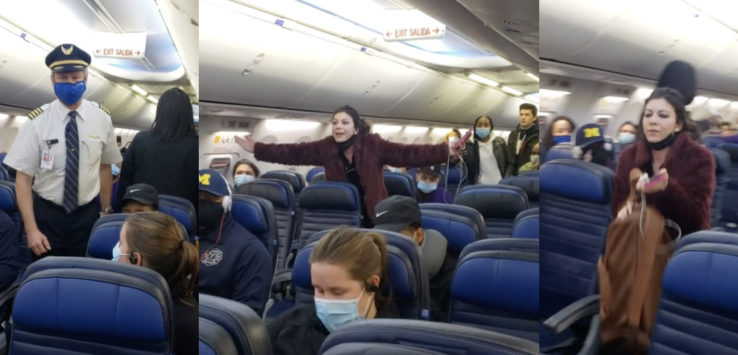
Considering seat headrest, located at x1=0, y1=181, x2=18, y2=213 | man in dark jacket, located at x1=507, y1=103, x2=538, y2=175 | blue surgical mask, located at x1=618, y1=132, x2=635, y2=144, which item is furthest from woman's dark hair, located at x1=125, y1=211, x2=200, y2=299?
blue surgical mask, located at x1=618, y1=132, x2=635, y2=144

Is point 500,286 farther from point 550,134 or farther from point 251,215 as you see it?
point 251,215

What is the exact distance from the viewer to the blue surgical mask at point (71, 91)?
2.25 metres

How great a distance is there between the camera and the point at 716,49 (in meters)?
1.09

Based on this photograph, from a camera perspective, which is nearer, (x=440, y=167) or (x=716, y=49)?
(x=716, y=49)

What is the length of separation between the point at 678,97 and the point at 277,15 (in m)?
1.04

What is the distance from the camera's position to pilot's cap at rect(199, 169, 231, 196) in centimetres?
185

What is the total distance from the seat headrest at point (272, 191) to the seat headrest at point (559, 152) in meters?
0.82

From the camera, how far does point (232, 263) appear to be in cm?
210

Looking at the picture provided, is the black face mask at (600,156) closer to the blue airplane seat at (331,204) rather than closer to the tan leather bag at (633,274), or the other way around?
the tan leather bag at (633,274)

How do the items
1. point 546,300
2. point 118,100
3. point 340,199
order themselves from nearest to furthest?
point 546,300 < point 340,199 < point 118,100

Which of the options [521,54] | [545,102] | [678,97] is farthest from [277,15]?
[678,97]

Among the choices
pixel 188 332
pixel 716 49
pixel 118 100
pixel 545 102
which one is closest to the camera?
pixel 716 49

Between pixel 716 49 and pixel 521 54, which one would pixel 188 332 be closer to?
pixel 521 54

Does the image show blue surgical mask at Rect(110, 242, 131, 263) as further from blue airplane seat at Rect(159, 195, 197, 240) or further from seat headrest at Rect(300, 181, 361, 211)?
seat headrest at Rect(300, 181, 361, 211)
